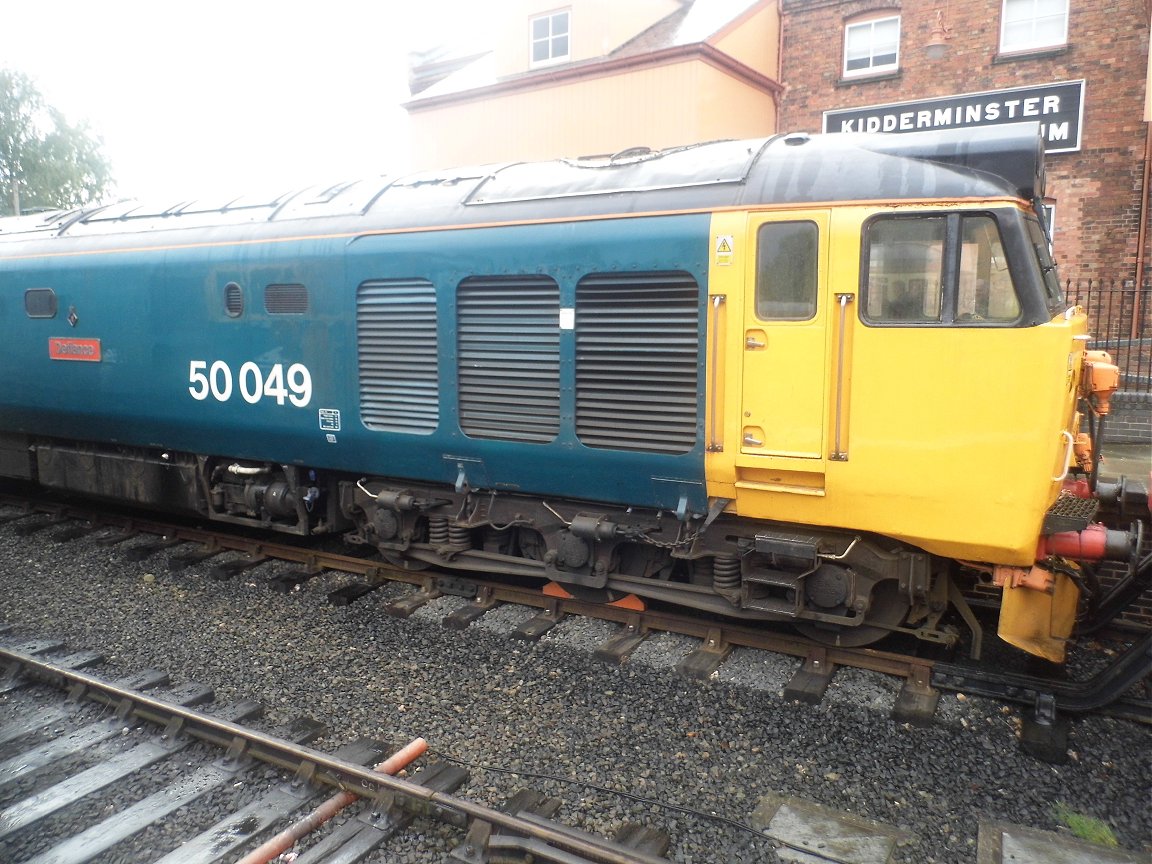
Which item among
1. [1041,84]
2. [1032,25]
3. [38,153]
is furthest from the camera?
[38,153]

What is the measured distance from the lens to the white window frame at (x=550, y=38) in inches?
627

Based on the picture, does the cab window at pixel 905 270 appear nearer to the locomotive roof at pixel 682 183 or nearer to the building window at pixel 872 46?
the locomotive roof at pixel 682 183

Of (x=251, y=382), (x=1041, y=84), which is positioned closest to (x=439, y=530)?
(x=251, y=382)

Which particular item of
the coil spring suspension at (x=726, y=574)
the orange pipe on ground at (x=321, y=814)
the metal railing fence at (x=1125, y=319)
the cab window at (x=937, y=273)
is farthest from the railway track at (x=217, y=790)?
the metal railing fence at (x=1125, y=319)

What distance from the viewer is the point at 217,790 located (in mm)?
4051

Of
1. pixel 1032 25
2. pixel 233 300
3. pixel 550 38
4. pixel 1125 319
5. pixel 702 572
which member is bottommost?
pixel 702 572

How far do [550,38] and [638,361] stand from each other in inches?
511

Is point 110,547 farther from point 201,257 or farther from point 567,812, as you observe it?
point 567,812

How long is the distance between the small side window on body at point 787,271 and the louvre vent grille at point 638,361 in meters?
0.40

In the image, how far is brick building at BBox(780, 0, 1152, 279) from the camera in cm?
1305

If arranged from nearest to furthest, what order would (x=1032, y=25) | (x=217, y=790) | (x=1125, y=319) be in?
(x=217, y=790) → (x=1125, y=319) → (x=1032, y=25)

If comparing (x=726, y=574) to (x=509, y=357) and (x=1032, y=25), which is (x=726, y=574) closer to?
(x=509, y=357)

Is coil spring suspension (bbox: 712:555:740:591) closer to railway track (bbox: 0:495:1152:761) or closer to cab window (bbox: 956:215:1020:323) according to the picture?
railway track (bbox: 0:495:1152:761)

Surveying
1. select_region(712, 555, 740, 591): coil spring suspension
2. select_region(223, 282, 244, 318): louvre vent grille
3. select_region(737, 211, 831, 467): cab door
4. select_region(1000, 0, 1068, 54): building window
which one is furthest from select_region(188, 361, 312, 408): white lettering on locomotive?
select_region(1000, 0, 1068, 54): building window
